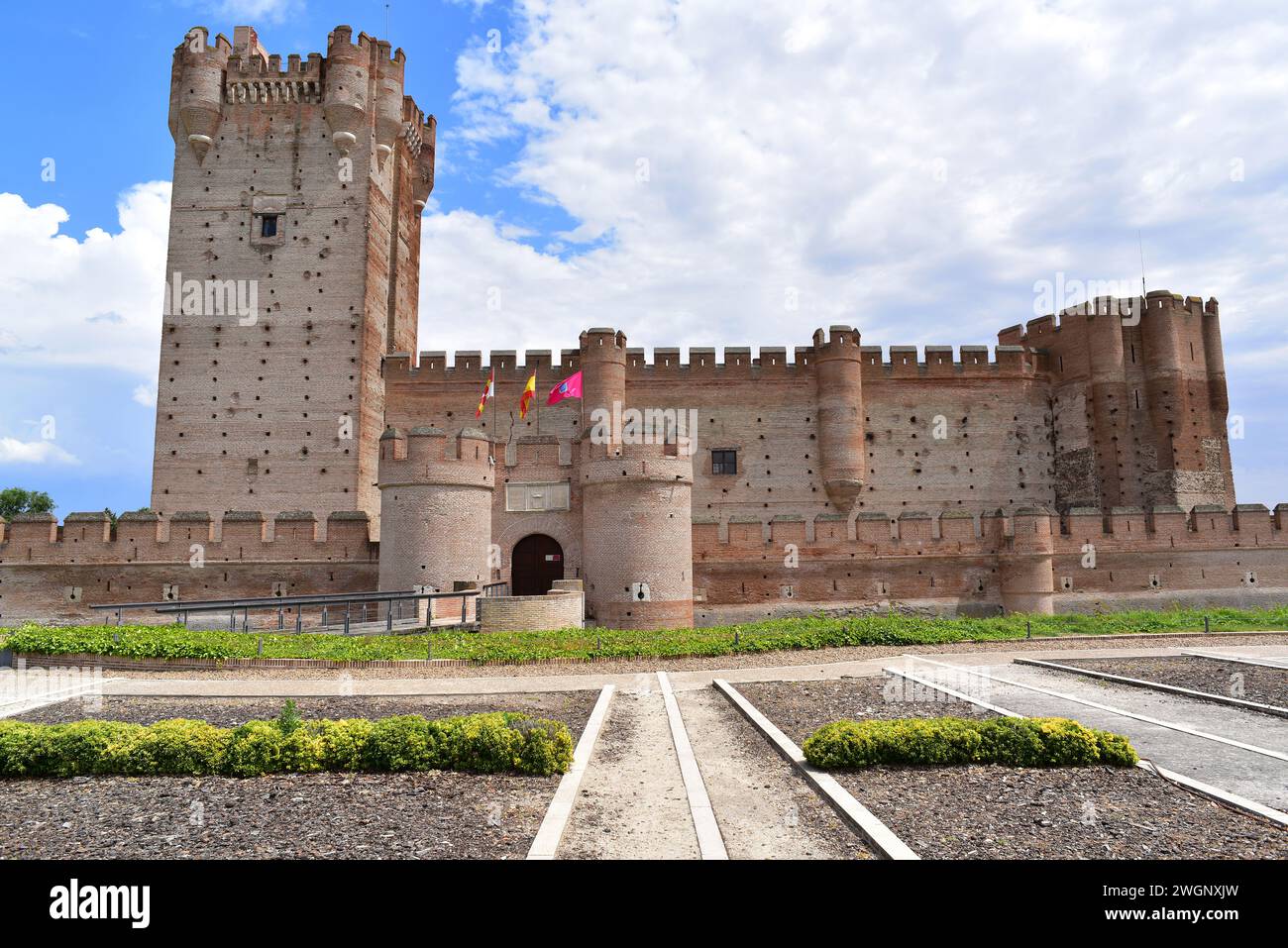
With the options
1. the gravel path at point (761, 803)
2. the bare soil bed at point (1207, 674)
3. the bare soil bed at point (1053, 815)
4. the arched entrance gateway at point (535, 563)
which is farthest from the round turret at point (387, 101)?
the bare soil bed at point (1053, 815)

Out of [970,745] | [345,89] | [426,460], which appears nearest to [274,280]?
[345,89]

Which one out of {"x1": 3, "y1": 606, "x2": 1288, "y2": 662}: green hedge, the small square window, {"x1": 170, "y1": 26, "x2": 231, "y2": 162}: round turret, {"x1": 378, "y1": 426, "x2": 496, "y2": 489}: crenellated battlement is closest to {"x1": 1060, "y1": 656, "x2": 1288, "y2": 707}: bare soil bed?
{"x1": 3, "y1": 606, "x2": 1288, "y2": 662}: green hedge

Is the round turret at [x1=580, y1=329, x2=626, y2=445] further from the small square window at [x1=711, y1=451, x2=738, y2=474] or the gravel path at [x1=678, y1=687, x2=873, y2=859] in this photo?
the gravel path at [x1=678, y1=687, x2=873, y2=859]

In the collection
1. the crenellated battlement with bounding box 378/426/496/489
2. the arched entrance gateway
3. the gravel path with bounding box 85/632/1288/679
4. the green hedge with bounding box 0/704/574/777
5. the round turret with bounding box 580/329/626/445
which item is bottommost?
the gravel path with bounding box 85/632/1288/679

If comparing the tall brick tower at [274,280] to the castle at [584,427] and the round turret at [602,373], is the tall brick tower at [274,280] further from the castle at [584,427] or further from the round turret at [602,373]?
the round turret at [602,373]

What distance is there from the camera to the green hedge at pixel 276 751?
21.0 feet

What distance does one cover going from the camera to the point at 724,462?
1161 inches

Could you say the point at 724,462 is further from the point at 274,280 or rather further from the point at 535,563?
the point at 274,280

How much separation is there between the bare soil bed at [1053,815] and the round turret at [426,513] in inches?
548

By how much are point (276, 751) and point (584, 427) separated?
20.9m

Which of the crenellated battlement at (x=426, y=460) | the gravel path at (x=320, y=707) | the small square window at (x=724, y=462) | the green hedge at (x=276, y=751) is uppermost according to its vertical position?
the small square window at (x=724, y=462)

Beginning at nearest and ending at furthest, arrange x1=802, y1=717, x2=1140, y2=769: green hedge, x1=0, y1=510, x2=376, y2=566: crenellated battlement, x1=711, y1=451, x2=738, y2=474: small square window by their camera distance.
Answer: x1=802, y1=717, x2=1140, y2=769: green hedge
x1=0, y1=510, x2=376, y2=566: crenellated battlement
x1=711, y1=451, x2=738, y2=474: small square window

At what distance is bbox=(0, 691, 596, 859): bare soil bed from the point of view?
4629 millimetres

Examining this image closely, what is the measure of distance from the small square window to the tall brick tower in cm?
1294
